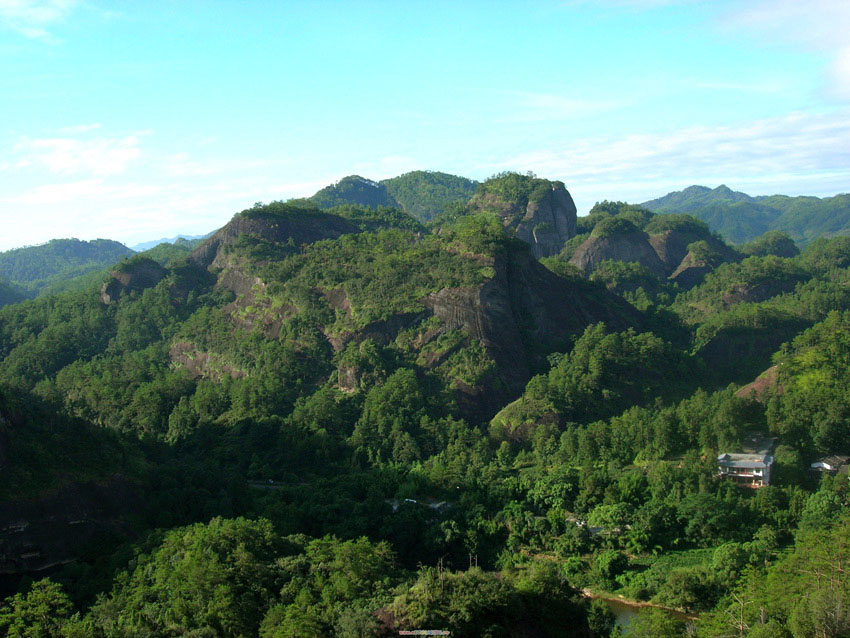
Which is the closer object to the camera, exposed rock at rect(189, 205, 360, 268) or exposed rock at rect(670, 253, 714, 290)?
exposed rock at rect(189, 205, 360, 268)

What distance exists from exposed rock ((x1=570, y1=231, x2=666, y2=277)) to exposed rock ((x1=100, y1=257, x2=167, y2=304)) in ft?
144

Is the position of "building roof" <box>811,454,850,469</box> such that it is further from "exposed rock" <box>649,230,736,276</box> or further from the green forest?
"exposed rock" <box>649,230,736,276</box>

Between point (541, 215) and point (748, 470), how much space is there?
196ft

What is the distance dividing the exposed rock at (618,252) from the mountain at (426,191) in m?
42.6

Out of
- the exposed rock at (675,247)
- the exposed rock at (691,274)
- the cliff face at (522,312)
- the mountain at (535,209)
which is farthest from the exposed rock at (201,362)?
the exposed rock at (675,247)

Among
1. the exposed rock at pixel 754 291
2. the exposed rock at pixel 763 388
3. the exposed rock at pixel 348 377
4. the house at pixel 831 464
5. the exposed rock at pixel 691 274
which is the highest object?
the exposed rock at pixel 691 274

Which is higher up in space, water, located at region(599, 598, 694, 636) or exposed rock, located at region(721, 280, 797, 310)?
exposed rock, located at region(721, 280, 797, 310)

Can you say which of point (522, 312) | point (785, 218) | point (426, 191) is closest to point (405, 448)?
point (522, 312)

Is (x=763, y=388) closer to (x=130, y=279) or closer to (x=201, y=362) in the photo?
(x=201, y=362)

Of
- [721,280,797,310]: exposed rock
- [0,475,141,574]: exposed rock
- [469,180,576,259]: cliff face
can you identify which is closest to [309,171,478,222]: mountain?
[469,180,576,259]: cliff face

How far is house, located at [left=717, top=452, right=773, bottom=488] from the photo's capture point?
122 ft

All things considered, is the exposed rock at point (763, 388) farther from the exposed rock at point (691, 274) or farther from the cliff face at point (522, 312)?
the exposed rock at point (691, 274)

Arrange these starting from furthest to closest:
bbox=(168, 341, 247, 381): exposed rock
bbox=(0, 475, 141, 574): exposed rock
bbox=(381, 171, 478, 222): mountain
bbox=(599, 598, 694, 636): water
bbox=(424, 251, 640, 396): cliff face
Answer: bbox=(381, 171, 478, 222): mountain → bbox=(168, 341, 247, 381): exposed rock → bbox=(424, 251, 640, 396): cliff face → bbox=(0, 475, 141, 574): exposed rock → bbox=(599, 598, 694, 636): water

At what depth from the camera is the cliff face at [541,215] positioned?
3656 inches
